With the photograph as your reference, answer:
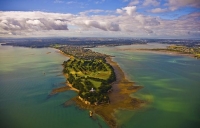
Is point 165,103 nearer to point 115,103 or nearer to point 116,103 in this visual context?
point 116,103

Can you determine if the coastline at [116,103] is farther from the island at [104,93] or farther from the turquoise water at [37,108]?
the turquoise water at [37,108]

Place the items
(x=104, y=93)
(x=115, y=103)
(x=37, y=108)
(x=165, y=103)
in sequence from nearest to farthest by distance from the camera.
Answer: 1. (x=37, y=108)
2. (x=115, y=103)
3. (x=165, y=103)
4. (x=104, y=93)

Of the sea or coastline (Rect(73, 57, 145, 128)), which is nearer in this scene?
the sea

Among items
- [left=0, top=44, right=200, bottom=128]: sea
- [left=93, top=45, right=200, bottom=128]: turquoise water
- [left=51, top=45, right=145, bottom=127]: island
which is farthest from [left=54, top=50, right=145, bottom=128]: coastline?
[left=93, top=45, right=200, bottom=128]: turquoise water

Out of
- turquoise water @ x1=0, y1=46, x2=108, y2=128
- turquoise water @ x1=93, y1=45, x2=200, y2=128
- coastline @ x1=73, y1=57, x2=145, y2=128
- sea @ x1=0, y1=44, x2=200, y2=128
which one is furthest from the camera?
coastline @ x1=73, y1=57, x2=145, y2=128

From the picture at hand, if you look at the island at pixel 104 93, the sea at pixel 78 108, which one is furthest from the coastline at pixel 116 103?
the sea at pixel 78 108

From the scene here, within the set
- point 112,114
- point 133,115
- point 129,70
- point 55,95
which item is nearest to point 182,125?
point 133,115

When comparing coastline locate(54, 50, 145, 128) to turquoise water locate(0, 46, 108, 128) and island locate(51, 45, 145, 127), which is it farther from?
turquoise water locate(0, 46, 108, 128)

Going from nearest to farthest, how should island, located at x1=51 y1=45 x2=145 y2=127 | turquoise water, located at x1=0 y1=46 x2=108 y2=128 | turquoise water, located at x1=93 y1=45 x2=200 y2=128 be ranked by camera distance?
turquoise water, located at x1=0 y1=46 x2=108 y2=128, turquoise water, located at x1=93 y1=45 x2=200 y2=128, island, located at x1=51 y1=45 x2=145 y2=127

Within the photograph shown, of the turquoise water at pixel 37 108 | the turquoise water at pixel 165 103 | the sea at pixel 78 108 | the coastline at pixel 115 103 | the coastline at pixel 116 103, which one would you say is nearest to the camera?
the turquoise water at pixel 37 108

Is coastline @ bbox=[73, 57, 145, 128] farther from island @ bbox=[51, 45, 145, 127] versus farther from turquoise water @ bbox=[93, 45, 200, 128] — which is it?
turquoise water @ bbox=[93, 45, 200, 128]

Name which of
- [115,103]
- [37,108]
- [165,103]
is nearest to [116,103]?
[115,103]

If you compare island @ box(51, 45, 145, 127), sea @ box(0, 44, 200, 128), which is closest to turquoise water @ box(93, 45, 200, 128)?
sea @ box(0, 44, 200, 128)

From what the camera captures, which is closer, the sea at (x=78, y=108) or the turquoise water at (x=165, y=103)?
the sea at (x=78, y=108)
